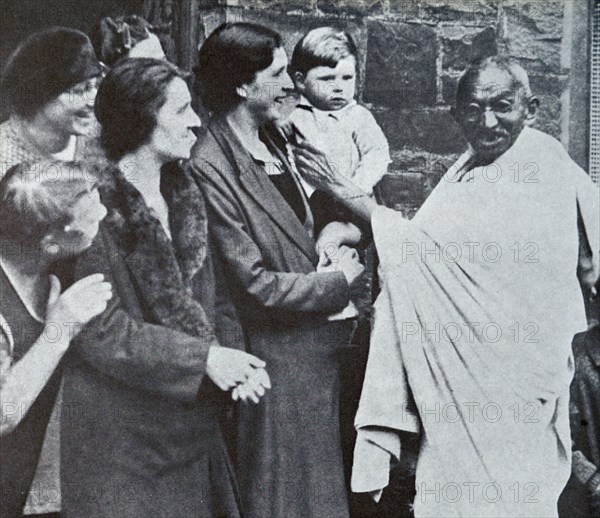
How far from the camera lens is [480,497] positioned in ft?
14.9

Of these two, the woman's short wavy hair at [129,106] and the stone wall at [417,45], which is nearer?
the woman's short wavy hair at [129,106]

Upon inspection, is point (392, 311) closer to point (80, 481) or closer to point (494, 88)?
point (494, 88)

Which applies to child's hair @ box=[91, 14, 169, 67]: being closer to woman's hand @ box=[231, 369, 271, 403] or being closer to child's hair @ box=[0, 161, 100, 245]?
child's hair @ box=[0, 161, 100, 245]

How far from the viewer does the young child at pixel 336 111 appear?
183 inches

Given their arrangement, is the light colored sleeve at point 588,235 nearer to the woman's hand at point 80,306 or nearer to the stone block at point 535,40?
the stone block at point 535,40

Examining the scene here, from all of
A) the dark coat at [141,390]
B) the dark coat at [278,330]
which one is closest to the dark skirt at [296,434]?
the dark coat at [278,330]

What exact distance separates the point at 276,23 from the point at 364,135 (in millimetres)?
666

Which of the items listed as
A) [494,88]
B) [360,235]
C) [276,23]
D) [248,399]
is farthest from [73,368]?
[494,88]

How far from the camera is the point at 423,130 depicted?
4.71 m

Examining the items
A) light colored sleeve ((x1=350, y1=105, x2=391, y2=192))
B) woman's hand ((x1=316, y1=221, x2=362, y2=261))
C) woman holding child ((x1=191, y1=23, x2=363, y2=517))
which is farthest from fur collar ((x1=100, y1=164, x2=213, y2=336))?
light colored sleeve ((x1=350, y1=105, x2=391, y2=192))

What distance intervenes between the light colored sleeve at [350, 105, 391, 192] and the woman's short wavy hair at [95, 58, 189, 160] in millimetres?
912

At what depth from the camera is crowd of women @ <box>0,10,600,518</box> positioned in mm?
4336

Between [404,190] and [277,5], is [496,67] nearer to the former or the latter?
[404,190]

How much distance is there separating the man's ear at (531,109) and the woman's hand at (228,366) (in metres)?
1.76
